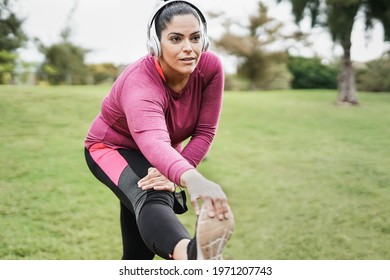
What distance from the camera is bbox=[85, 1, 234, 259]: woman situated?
126cm

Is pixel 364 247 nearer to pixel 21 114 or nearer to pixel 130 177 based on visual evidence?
pixel 130 177

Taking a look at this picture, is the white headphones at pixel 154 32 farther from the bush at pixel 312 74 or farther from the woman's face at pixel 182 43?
the bush at pixel 312 74

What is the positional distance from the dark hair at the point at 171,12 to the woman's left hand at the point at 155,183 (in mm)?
537

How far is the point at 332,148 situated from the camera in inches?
283

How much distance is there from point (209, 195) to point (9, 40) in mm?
11586

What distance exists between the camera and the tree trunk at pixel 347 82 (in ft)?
41.4

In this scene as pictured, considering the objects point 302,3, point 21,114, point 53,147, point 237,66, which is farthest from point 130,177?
point 237,66

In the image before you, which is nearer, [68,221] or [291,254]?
[291,254]

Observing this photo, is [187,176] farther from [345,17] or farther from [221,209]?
[345,17]

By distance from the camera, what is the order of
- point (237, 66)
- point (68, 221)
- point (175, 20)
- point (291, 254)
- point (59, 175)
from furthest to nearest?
point (237, 66), point (59, 175), point (68, 221), point (291, 254), point (175, 20)

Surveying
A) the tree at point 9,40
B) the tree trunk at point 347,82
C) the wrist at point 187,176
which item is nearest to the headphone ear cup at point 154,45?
the wrist at point 187,176

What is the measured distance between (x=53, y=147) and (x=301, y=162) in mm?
3431

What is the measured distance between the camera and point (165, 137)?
Result: 1.48 meters

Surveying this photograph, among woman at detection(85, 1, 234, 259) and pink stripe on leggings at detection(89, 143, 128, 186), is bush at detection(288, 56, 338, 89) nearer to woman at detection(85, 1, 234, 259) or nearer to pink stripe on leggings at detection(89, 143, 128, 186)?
woman at detection(85, 1, 234, 259)
